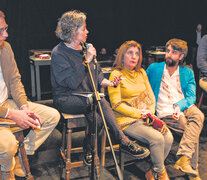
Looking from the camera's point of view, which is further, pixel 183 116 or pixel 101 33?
pixel 101 33

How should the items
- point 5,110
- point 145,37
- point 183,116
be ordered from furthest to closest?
point 145,37 < point 183,116 < point 5,110

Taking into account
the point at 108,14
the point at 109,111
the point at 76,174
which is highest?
the point at 108,14

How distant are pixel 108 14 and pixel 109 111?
425 cm

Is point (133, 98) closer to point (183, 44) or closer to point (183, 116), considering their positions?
point (183, 116)

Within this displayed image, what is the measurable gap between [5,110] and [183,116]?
1703mm

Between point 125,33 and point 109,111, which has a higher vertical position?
point 125,33

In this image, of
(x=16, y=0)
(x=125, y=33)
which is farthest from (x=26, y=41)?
(x=125, y=33)

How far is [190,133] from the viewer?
8.23 feet

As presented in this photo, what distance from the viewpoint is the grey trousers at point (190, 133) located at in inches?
96.2

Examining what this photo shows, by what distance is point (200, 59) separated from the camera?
3.55 m

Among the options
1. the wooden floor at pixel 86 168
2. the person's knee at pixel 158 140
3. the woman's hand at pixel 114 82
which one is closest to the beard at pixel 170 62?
the woman's hand at pixel 114 82

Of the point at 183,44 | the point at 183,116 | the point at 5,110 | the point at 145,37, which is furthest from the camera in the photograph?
the point at 145,37

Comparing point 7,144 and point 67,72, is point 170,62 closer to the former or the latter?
point 67,72

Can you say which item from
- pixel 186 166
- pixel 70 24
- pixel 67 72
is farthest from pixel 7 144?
pixel 186 166
